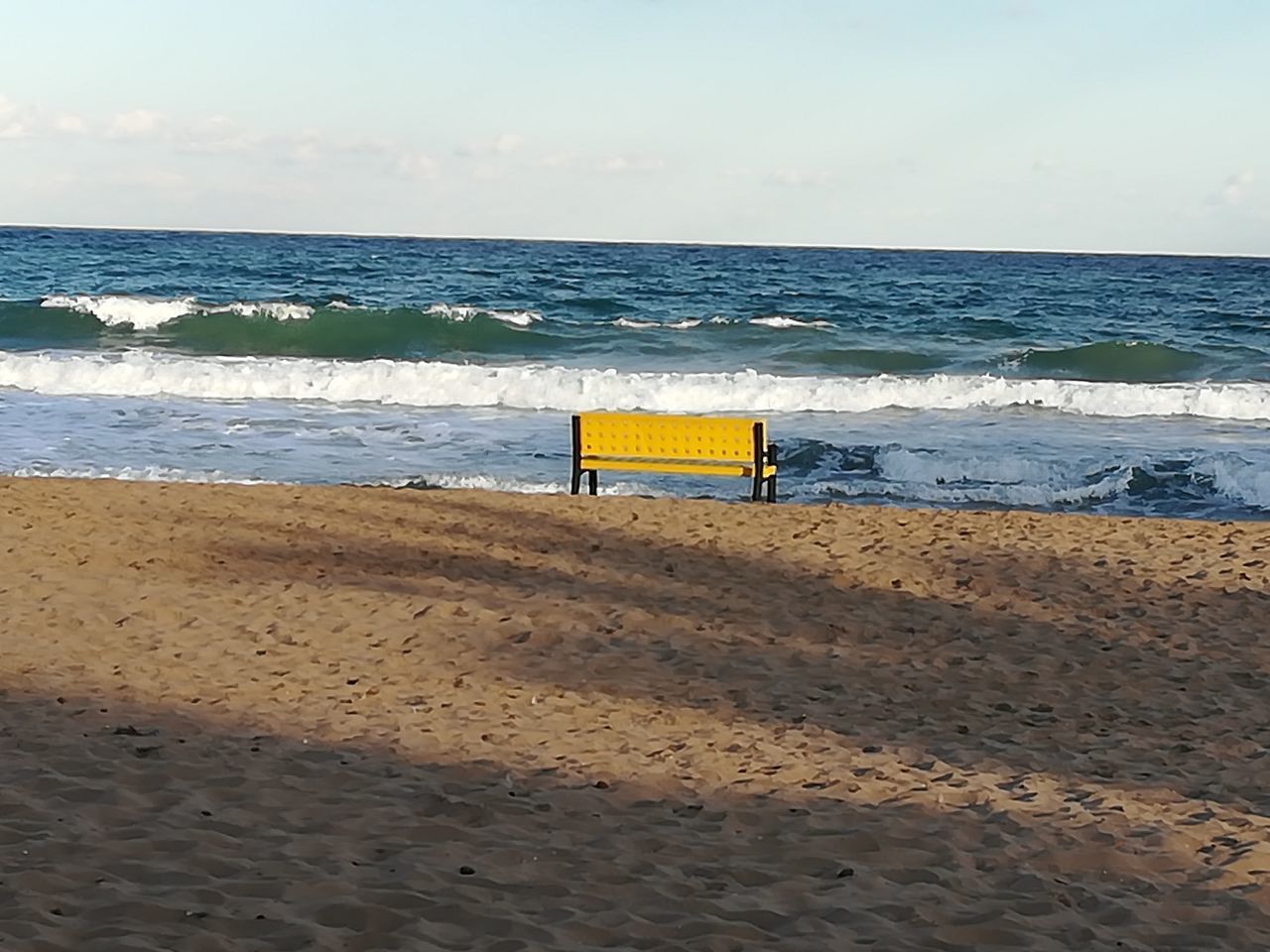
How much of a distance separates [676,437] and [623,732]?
20.8 ft

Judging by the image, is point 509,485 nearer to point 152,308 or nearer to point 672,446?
point 672,446

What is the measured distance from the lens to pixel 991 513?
1178 centimetres

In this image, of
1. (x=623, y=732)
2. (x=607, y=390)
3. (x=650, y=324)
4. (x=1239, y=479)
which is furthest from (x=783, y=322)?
(x=623, y=732)

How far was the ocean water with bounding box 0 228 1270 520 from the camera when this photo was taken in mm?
15039

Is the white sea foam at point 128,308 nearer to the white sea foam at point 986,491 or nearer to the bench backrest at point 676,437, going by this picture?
the white sea foam at point 986,491

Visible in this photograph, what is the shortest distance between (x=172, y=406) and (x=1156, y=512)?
12.4m

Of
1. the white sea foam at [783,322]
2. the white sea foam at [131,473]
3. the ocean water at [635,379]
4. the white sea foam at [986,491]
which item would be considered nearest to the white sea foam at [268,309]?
the ocean water at [635,379]

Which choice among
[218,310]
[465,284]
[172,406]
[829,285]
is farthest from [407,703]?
[829,285]

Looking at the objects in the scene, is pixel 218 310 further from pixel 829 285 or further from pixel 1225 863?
pixel 1225 863

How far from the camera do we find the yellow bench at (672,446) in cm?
1232

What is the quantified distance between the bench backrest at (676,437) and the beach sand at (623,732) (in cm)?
129

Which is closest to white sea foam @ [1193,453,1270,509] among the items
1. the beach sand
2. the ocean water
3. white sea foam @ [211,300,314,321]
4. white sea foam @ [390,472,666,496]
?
the ocean water

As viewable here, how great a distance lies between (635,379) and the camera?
22297mm

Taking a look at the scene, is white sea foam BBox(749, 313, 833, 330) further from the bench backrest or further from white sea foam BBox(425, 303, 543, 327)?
the bench backrest
